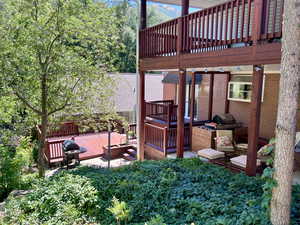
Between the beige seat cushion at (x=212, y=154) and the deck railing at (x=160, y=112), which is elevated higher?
the deck railing at (x=160, y=112)

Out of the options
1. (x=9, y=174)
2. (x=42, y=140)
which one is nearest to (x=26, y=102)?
(x=42, y=140)

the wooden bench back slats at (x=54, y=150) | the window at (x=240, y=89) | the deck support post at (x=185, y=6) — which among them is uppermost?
the deck support post at (x=185, y=6)

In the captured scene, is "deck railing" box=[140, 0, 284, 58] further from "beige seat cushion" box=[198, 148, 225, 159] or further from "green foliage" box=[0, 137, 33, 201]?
"green foliage" box=[0, 137, 33, 201]

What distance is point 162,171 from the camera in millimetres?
4973

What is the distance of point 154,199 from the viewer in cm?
392

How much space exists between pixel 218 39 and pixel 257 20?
1486 mm

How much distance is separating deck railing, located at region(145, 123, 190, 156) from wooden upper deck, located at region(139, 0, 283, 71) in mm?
2161

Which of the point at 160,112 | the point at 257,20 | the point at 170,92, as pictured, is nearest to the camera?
the point at 257,20

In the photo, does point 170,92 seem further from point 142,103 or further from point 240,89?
point 240,89

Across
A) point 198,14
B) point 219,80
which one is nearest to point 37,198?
point 198,14

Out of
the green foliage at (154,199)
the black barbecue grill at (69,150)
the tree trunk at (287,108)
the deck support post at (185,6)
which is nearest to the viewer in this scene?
the tree trunk at (287,108)

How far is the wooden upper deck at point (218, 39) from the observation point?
419 cm

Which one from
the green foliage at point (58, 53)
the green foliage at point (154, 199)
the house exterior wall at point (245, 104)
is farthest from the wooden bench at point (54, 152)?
the house exterior wall at point (245, 104)

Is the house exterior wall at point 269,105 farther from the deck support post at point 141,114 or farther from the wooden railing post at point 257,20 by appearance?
the deck support post at point 141,114
